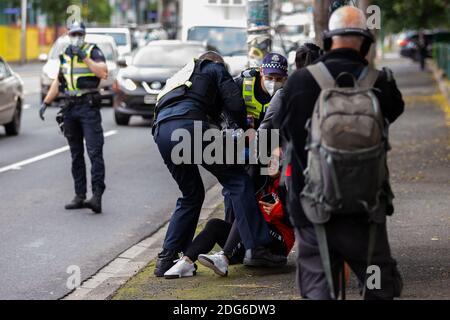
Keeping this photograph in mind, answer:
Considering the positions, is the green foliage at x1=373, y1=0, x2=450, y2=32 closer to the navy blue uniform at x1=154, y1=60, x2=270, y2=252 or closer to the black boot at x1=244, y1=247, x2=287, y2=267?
the black boot at x1=244, y1=247, x2=287, y2=267

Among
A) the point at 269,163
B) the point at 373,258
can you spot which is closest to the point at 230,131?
the point at 269,163

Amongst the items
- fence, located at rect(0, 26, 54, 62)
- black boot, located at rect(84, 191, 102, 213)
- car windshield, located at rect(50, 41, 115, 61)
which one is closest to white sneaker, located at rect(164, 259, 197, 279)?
black boot, located at rect(84, 191, 102, 213)

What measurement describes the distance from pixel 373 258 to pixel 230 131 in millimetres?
2504

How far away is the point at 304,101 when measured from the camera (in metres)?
5.76

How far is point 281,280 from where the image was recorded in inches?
318

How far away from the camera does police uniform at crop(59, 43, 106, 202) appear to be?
1181 centimetres

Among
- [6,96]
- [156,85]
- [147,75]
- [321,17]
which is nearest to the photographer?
[321,17]

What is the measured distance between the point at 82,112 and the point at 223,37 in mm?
15203

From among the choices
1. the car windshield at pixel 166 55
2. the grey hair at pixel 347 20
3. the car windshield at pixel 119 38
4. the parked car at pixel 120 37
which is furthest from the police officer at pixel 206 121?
the car windshield at pixel 119 38

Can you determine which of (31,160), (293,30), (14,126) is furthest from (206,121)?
(293,30)

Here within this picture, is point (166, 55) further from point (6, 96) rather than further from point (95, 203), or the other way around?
point (95, 203)

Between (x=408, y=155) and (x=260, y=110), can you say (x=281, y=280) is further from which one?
(x=408, y=155)

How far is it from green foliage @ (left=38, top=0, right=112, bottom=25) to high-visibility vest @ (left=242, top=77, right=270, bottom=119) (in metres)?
54.8

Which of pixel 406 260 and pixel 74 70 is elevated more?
pixel 74 70
